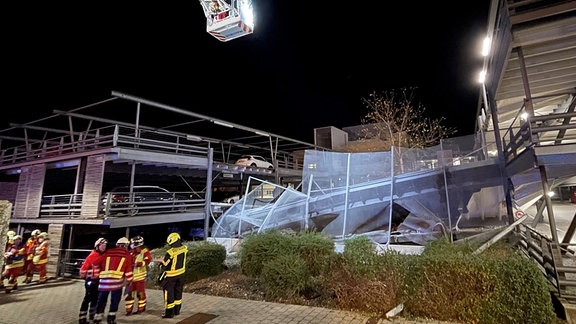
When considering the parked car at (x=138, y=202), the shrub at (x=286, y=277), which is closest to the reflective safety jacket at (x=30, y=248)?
the parked car at (x=138, y=202)

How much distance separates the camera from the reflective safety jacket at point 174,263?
5.73 meters

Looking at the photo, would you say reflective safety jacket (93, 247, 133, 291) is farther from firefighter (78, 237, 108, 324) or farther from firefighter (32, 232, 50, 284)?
firefighter (32, 232, 50, 284)

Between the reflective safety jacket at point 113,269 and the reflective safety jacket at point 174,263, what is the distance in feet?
2.49

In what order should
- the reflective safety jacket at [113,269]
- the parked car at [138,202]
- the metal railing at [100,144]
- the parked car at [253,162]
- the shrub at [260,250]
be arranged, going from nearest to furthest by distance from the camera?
1. the reflective safety jacket at [113,269]
2. the shrub at [260,250]
3. the parked car at [138,202]
4. the metal railing at [100,144]
5. the parked car at [253,162]

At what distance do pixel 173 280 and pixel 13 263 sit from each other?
6.98 meters

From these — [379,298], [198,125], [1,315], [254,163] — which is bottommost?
[1,315]

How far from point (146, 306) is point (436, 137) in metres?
25.6

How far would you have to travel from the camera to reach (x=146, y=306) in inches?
254

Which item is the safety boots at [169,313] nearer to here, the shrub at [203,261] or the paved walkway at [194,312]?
the paved walkway at [194,312]

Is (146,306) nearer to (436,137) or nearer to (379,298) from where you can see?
(379,298)

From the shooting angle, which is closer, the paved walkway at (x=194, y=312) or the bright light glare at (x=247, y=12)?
the paved walkway at (x=194, y=312)

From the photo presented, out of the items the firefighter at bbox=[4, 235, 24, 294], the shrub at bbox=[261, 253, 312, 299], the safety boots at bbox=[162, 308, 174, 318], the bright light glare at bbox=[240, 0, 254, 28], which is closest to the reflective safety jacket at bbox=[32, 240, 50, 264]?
the firefighter at bbox=[4, 235, 24, 294]

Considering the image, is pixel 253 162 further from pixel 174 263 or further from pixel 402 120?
pixel 174 263

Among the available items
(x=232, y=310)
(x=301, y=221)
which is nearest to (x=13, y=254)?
(x=232, y=310)
